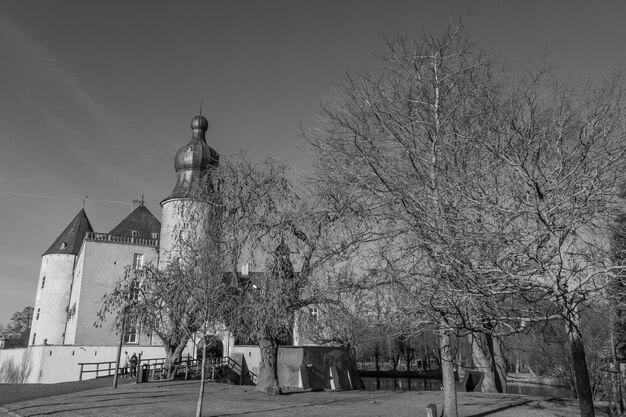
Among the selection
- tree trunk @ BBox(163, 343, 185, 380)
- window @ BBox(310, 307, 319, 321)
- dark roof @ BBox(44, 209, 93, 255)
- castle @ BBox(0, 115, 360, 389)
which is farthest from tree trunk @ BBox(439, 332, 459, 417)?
dark roof @ BBox(44, 209, 93, 255)

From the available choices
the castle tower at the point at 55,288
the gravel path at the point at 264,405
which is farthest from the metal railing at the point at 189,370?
the castle tower at the point at 55,288

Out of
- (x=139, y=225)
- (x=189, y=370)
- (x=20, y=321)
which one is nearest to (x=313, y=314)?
(x=189, y=370)

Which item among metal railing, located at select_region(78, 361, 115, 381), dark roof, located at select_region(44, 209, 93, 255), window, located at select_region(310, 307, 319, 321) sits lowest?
metal railing, located at select_region(78, 361, 115, 381)

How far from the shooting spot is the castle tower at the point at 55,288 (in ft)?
155

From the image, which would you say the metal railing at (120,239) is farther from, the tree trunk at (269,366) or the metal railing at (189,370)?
the tree trunk at (269,366)

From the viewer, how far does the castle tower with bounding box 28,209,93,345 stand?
47.1 metres

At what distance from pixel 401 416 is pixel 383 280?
339 centimetres

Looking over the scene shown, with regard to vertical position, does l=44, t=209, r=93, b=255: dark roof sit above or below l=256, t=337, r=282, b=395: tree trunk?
above

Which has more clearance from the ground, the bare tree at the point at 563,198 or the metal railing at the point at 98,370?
the bare tree at the point at 563,198

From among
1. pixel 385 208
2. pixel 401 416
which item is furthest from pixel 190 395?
pixel 385 208

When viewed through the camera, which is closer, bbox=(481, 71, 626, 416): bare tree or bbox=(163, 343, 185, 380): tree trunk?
bbox=(481, 71, 626, 416): bare tree

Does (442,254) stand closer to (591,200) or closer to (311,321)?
(591,200)

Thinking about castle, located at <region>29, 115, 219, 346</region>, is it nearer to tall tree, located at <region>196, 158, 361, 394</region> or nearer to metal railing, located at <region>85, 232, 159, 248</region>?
metal railing, located at <region>85, 232, 159, 248</region>

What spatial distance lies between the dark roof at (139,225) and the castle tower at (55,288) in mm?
6965
